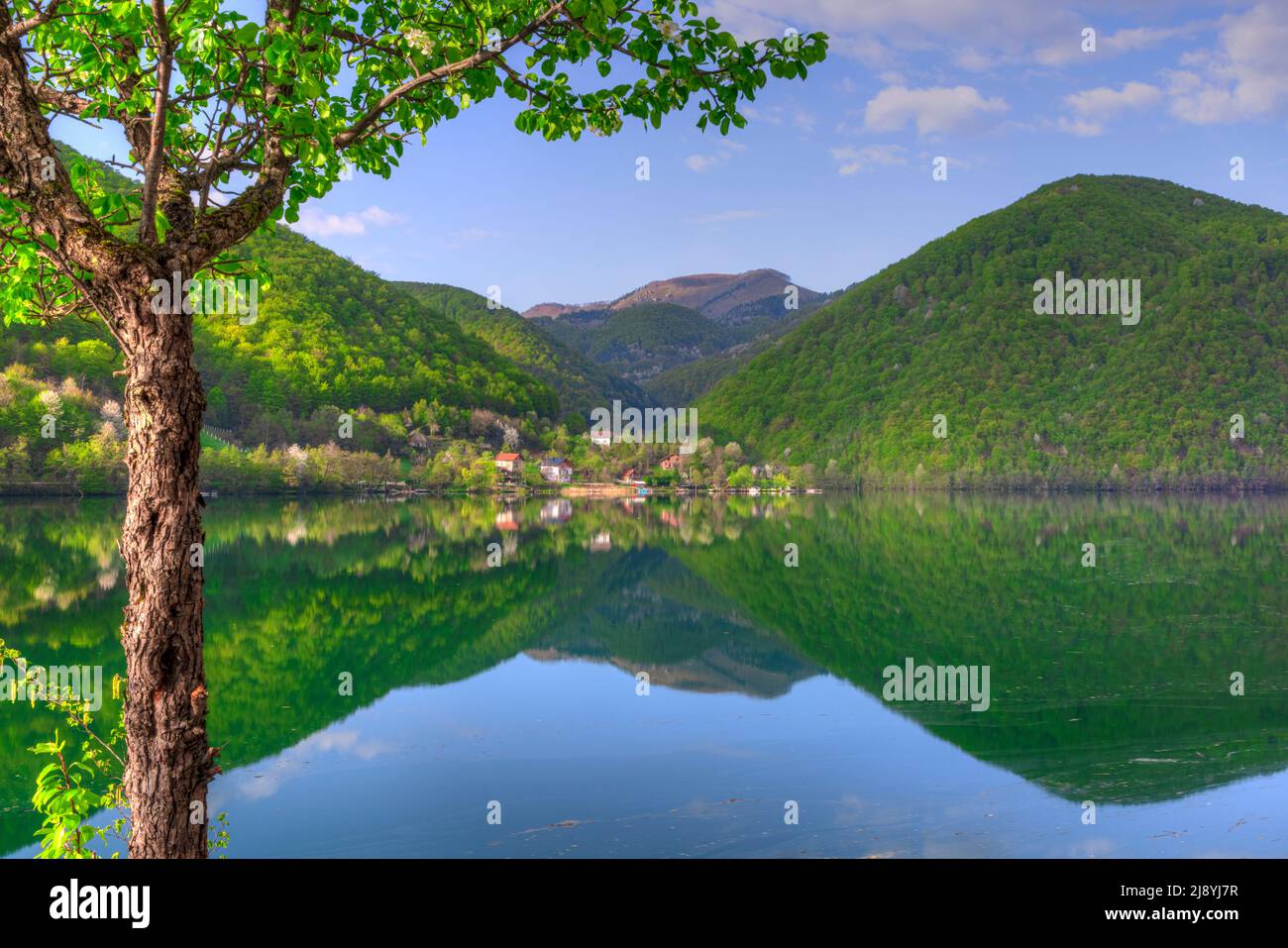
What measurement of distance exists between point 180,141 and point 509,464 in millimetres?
102786

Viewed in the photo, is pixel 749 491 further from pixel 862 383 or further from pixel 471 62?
pixel 471 62

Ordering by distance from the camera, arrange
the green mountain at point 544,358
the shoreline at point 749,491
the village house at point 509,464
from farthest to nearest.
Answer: the green mountain at point 544,358
the village house at point 509,464
the shoreline at point 749,491

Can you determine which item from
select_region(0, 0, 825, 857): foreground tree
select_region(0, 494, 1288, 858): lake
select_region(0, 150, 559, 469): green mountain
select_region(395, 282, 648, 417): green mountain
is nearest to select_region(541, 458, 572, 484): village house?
select_region(0, 150, 559, 469): green mountain

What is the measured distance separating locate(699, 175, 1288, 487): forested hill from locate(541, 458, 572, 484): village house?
151ft

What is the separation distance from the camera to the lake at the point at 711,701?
9898mm

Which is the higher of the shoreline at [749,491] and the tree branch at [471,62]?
the tree branch at [471,62]

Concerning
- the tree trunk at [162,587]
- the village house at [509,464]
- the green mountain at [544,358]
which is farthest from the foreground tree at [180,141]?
the green mountain at [544,358]

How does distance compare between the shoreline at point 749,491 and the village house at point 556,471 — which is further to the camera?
the village house at point 556,471

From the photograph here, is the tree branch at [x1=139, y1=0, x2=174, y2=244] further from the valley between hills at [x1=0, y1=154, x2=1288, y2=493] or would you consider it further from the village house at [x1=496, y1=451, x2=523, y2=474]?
the village house at [x1=496, y1=451, x2=523, y2=474]

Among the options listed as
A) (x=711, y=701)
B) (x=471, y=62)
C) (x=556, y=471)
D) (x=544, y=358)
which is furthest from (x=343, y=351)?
(x=471, y=62)

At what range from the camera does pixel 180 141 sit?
4.95 metres

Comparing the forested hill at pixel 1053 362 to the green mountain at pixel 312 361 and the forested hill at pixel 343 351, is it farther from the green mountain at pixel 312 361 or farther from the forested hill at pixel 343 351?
the green mountain at pixel 312 361
